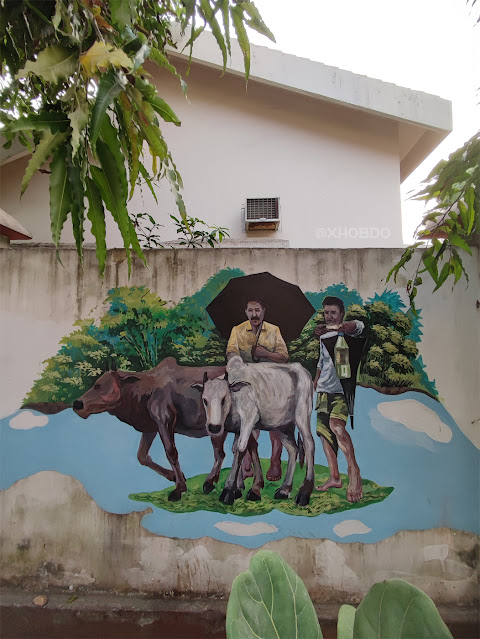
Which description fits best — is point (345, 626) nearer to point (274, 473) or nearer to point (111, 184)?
point (111, 184)

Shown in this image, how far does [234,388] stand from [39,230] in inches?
138

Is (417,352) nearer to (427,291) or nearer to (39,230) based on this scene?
(427,291)

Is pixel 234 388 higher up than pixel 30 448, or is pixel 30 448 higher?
pixel 234 388

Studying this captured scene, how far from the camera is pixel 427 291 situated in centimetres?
325

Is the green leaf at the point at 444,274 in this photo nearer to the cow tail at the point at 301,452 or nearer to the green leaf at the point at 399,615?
the cow tail at the point at 301,452

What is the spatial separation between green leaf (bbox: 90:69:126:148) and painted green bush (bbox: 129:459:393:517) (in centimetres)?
254

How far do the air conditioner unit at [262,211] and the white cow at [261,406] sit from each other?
7.46 ft

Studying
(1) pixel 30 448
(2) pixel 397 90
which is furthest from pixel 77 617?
(2) pixel 397 90

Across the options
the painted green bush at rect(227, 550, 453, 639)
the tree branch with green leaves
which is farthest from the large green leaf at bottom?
the tree branch with green leaves

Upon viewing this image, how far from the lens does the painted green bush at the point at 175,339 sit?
10.6 feet

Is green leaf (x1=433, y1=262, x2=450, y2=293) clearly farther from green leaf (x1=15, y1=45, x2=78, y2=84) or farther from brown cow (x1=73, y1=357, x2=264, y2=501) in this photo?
green leaf (x1=15, y1=45, x2=78, y2=84)

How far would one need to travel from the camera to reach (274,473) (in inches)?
124

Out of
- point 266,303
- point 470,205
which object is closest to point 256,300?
point 266,303

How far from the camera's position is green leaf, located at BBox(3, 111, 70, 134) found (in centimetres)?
135
